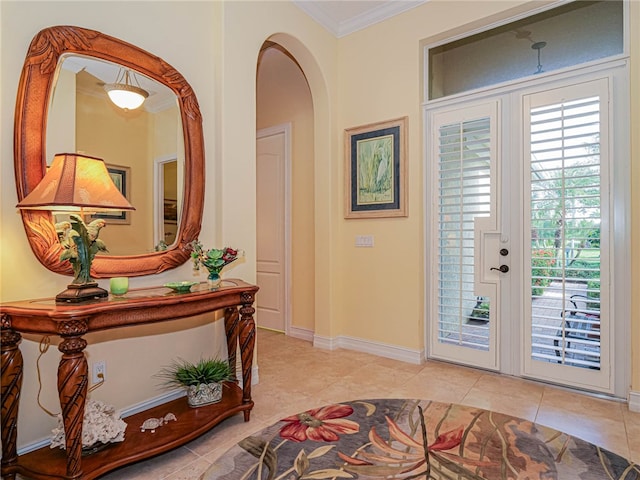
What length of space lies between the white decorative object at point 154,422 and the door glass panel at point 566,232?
2.54 meters

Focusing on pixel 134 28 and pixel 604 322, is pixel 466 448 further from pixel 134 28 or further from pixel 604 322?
pixel 134 28

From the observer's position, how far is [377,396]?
2.49 m

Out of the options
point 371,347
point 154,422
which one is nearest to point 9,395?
point 154,422

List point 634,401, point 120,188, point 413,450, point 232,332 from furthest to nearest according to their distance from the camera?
point 232,332
point 634,401
point 120,188
point 413,450

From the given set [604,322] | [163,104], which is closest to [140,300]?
[163,104]

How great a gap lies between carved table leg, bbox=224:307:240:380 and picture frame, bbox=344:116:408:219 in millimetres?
1628

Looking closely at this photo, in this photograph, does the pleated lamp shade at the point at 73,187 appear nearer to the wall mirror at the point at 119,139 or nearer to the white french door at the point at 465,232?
the wall mirror at the point at 119,139

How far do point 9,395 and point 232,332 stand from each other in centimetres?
115

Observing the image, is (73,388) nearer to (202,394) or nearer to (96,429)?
(96,429)

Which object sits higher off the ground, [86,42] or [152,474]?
[86,42]

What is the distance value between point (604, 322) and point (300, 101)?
3.44 meters

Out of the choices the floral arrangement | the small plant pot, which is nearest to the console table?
the small plant pot

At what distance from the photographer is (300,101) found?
13.3 ft

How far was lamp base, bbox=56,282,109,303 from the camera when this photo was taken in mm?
1563
